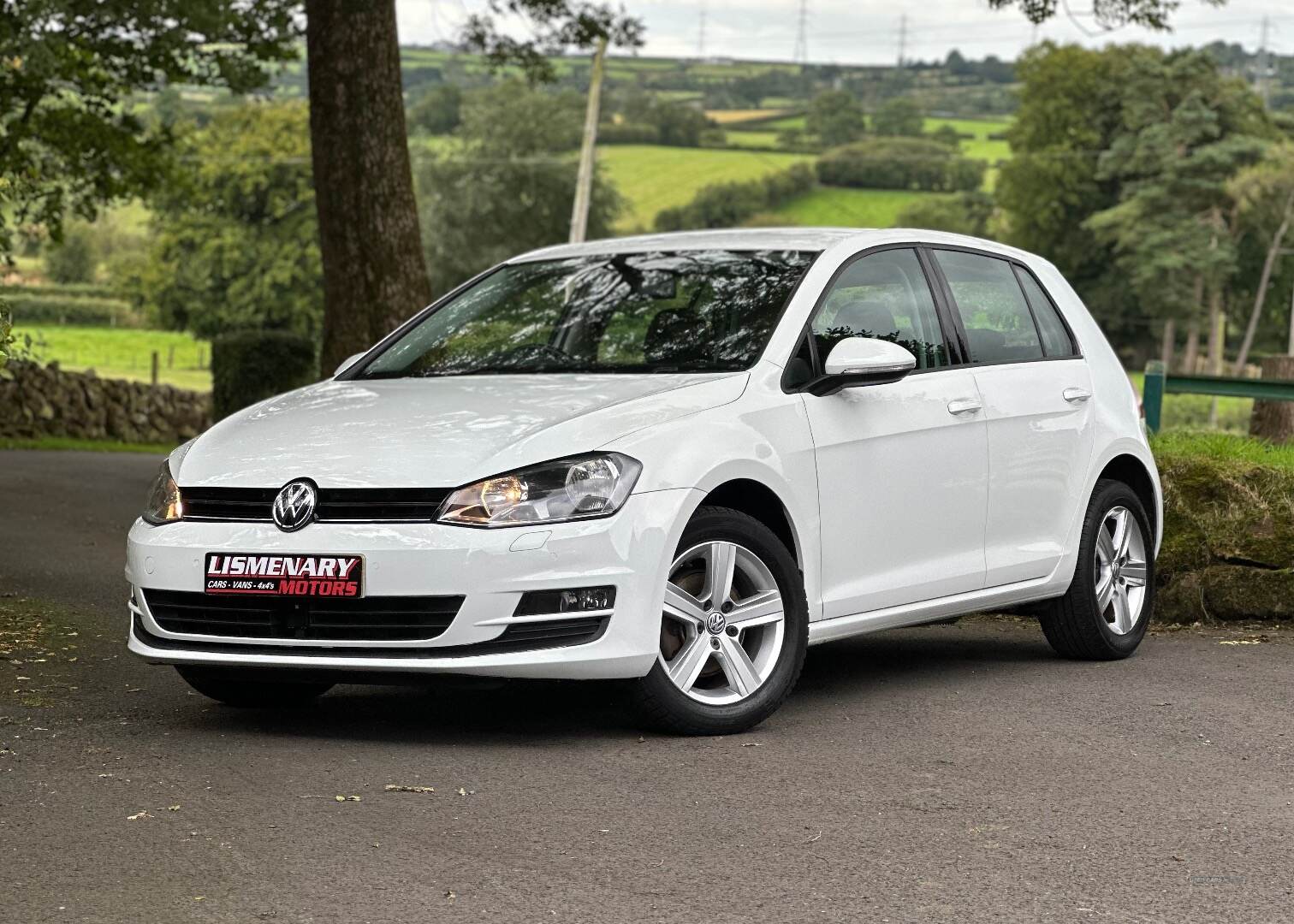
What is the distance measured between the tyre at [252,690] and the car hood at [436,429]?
817 millimetres

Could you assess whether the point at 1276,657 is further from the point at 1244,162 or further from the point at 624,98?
the point at 624,98

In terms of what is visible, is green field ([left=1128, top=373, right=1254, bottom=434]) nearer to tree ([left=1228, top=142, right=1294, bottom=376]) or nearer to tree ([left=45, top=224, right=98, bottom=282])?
tree ([left=1228, top=142, right=1294, bottom=376])

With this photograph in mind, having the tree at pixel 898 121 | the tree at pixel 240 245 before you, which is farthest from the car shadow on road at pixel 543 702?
the tree at pixel 898 121

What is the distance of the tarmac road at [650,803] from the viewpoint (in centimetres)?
457

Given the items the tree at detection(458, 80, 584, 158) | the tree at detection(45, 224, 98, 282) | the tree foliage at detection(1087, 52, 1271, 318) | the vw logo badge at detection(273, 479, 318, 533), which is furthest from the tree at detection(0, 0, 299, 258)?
the tree at detection(45, 224, 98, 282)

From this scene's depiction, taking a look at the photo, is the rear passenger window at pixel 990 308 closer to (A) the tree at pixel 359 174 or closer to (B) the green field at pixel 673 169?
(A) the tree at pixel 359 174

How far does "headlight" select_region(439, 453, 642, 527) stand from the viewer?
19.7 feet

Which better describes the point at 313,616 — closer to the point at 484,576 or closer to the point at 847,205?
the point at 484,576

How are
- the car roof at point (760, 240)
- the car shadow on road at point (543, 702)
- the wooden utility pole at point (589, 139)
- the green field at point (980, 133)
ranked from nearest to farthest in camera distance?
the car shadow on road at point (543, 702) → the car roof at point (760, 240) → the wooden utility pole at point (589, 139) → the green field at point (980, 133)

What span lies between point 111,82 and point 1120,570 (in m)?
18.2

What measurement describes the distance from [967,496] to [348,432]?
2.53 meters

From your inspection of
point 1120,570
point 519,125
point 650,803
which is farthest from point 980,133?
point 650,803

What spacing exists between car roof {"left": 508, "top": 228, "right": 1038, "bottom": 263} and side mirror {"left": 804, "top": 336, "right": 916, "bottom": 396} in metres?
0.64

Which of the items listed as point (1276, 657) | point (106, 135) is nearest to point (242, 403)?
point (106, 135)
